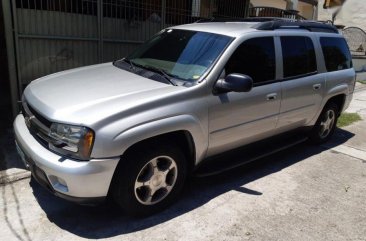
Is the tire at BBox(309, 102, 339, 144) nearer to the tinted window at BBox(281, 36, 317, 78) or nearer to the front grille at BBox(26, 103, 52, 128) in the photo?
the tinted window at BBox(281, 36, 317, 78)

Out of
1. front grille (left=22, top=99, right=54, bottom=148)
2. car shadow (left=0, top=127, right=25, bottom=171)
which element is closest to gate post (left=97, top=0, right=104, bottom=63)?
car shadow (left=0, top=127, right=25, bottom=171)

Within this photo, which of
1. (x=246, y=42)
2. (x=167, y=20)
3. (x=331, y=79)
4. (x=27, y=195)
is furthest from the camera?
(x=167, y=20)

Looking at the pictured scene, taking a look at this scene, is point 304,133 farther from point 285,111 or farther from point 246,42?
point 246,42

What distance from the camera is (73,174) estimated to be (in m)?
2.95

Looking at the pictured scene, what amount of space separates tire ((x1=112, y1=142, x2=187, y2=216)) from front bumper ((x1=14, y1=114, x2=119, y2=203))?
17 centimetres

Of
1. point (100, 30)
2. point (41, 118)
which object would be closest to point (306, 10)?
point (100, 30)

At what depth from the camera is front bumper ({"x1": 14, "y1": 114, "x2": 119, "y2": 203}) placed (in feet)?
9.73

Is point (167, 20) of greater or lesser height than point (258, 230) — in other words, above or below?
above

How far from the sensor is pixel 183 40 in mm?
4359

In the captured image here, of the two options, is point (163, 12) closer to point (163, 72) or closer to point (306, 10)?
point (163, 72)

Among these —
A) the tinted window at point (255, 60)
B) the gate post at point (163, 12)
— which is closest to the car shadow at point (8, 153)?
the tinted window at point (255, 60)

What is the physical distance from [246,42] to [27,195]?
2876mm

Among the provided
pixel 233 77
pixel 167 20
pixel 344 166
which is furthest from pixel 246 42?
pixel 167 20

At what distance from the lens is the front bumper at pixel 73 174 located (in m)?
2.97
